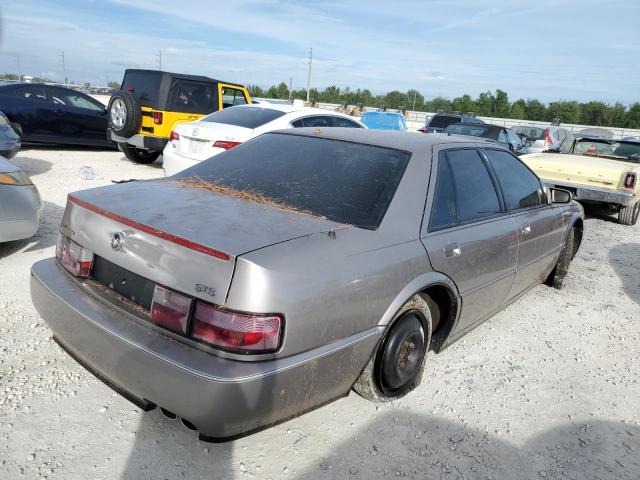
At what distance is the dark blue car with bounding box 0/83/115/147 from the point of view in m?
10.0

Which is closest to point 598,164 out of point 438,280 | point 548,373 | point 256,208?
point 548,373

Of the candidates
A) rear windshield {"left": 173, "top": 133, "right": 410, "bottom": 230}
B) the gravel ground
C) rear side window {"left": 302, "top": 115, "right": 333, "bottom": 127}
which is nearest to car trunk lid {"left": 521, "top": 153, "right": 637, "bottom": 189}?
rear side window {"left": 302, "top": 115, "right": 333, "bottom": 127}

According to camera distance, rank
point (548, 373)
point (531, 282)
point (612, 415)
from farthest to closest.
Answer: point (531, 282) → point (548, 373) → point (612, 415)

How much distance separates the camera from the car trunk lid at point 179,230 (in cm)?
192

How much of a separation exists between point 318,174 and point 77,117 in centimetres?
982

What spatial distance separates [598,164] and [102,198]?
793 cm

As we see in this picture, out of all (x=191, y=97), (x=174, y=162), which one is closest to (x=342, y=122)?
(x=174, y=162)

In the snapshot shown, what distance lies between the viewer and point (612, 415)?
9.50 feet

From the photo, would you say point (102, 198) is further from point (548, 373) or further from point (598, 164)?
point (598, 164)

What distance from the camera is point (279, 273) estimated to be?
6.23 feet

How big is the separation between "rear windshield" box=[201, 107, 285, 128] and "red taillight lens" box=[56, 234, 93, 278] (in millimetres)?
4625

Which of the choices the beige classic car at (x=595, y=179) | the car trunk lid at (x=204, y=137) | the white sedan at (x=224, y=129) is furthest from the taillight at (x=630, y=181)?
the car trunk lid at (x=204, y=137)

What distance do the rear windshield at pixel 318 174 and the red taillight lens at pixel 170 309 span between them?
83cm

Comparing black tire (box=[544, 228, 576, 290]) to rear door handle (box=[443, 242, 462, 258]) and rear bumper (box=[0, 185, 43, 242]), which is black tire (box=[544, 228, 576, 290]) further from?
rear bumper (box=[0, 185, 43, 242])
